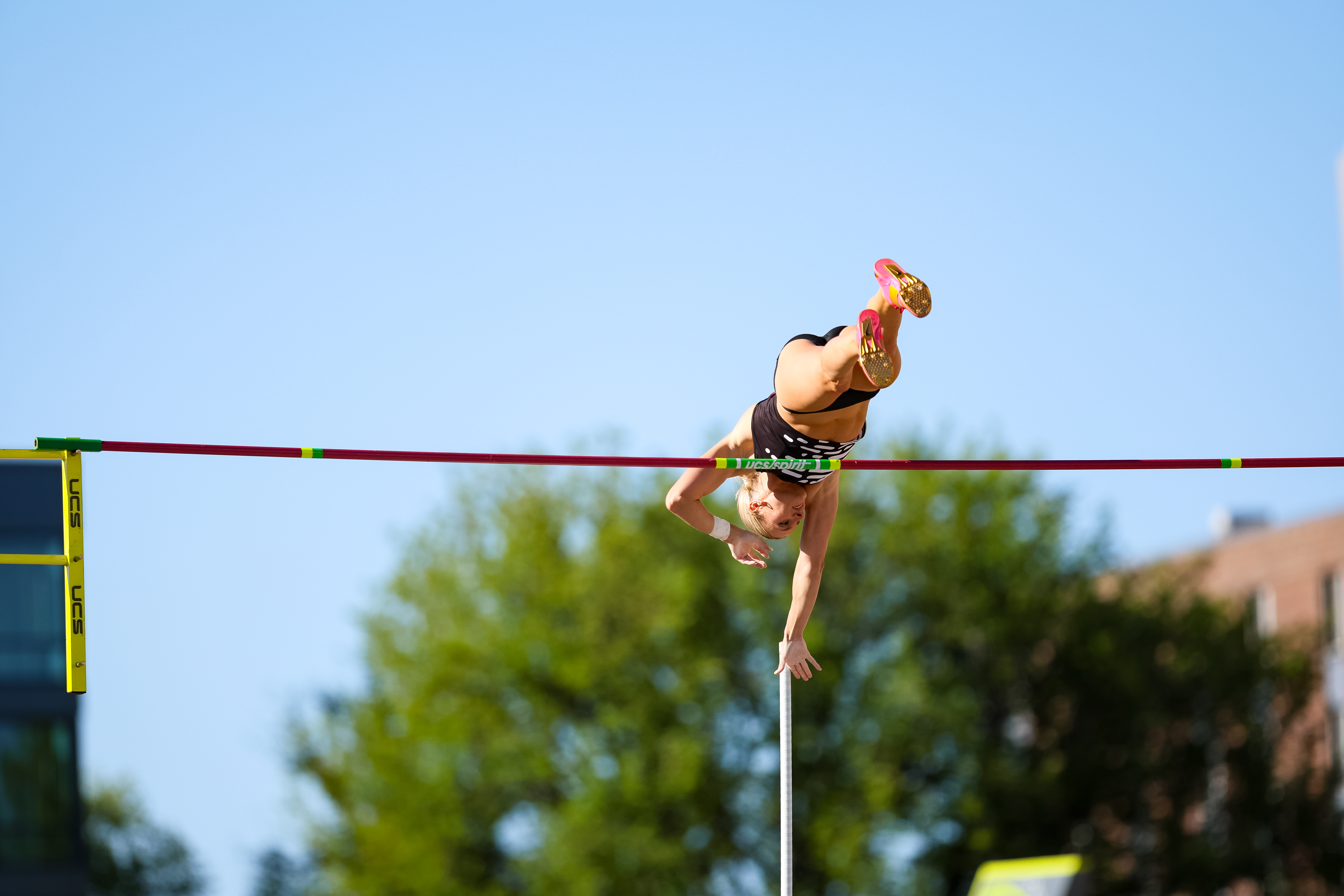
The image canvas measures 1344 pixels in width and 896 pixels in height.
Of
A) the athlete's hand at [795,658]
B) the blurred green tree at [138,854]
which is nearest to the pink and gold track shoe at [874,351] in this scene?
the athlete's hand at [795,658]

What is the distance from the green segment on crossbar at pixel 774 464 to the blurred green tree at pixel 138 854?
43.5 metres

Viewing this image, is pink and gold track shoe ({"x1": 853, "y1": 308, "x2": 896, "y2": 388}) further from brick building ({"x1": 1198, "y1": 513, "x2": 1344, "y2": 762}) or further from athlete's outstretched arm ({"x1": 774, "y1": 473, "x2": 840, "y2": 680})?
brick building ({"x1": 1198, "y1": 513, "x2": 1344, "y2": 762})

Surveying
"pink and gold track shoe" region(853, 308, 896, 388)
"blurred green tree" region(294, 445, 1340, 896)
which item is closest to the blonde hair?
"pink and gold track shoe" region(853, 308, 896, 388)

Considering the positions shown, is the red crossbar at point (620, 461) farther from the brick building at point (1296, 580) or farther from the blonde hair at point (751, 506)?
the brick building at point (1296, 580)

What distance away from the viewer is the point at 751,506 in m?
7.47

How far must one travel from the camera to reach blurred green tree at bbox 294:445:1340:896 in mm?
26438

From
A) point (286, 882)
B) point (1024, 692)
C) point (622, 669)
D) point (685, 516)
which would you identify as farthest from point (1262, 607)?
point (685, 516)

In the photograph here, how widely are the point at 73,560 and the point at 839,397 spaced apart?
12.0 feet

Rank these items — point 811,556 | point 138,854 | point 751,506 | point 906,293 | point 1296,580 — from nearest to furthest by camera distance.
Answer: point 906,293 < point 751,506 < point 811,556 < point 1296,580 < point 138,854

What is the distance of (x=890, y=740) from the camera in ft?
87.0

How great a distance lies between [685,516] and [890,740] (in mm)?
20071

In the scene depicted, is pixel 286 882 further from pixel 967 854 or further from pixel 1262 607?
pixel 1262 607

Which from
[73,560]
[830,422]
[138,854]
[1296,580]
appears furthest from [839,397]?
[138,854]

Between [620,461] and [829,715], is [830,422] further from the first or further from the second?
[829,715]
